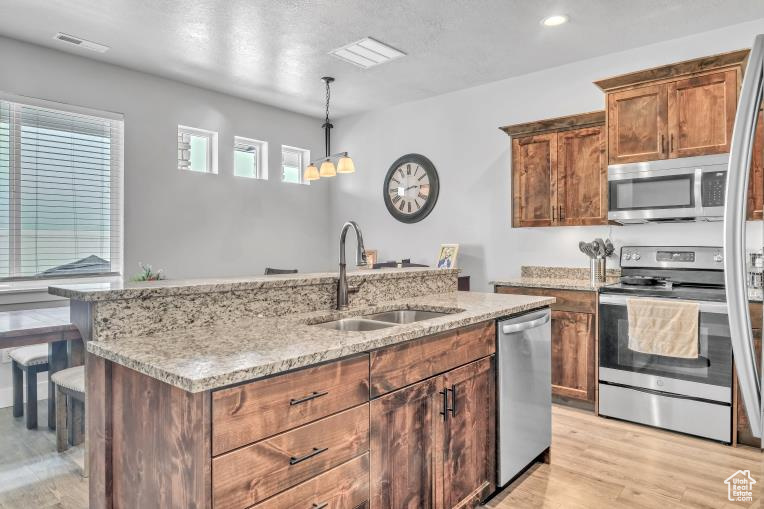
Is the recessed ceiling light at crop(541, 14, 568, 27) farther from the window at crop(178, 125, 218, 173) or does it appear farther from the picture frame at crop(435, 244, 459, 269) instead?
the window at crop(178, 125, 218, 173)

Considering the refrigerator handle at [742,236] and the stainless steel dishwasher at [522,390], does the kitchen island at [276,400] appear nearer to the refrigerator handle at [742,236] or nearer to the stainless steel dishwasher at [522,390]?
the stainless steel dishwasher at [522,390]

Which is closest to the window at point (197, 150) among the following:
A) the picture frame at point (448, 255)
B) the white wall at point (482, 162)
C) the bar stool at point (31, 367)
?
the white wall at point (482, 162)

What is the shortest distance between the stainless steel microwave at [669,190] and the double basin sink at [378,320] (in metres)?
1.88

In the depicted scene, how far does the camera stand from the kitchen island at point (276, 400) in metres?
1.19

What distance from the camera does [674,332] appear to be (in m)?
2.96

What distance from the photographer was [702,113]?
10.0 ft

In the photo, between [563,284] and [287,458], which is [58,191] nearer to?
[287,458]

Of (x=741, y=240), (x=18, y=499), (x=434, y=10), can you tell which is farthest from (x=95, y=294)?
(x=434, y=10)

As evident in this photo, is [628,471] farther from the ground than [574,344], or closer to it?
closer to it

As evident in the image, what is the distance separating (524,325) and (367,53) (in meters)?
2.70

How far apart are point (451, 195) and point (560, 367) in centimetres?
215

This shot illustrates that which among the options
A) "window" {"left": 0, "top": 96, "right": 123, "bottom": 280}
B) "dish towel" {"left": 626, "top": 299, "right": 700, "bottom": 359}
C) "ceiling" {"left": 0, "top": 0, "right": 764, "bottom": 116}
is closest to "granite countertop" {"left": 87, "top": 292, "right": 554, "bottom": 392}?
"dish towel" {"left": 626, "top": 299, "right": 700, "bottom": 359}

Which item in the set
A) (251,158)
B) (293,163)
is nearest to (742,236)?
(251,158)

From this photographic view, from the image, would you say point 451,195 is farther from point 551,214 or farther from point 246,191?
point 246,191
